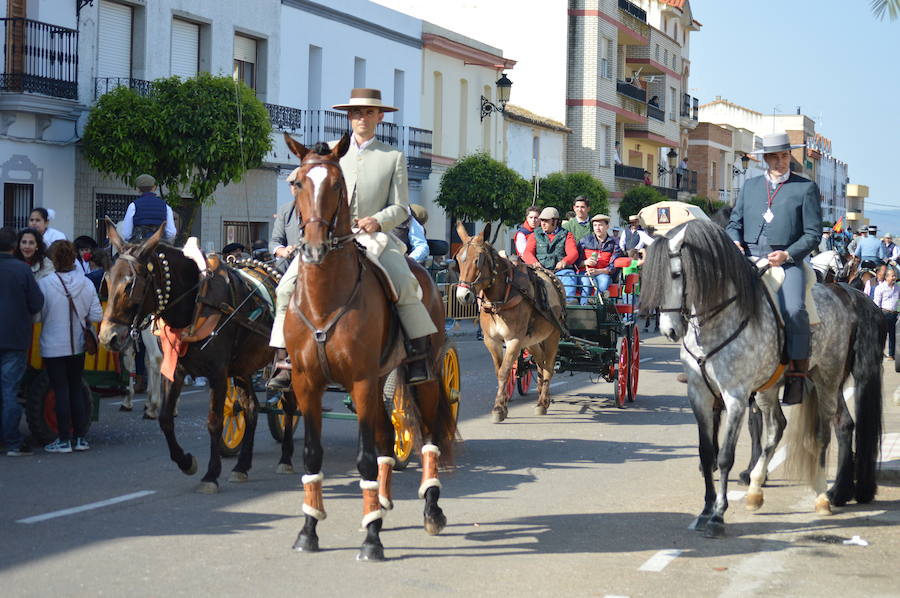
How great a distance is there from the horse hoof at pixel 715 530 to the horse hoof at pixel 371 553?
6.98 feet

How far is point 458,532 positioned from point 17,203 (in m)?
16.5

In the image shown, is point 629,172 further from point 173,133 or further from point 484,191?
point 173,133


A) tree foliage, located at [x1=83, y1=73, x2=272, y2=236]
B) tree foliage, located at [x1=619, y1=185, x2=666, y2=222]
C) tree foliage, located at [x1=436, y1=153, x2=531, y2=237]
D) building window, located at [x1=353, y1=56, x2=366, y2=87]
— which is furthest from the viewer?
tree foliage, located at [x1=619, y1=185, x2=666, y2=222]

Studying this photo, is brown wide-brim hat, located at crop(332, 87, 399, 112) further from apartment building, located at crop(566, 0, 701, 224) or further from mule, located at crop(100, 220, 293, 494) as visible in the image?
apartment building, located at crop(566, 0, 701, 224)

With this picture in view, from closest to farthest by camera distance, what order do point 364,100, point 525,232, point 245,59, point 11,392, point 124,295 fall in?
1. point 364,100
2. point 124,295
3. point 11,392
4. point 525,232
5. point 245,59

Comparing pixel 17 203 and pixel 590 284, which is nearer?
pixel 590 284

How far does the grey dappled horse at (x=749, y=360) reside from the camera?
7.59 metres

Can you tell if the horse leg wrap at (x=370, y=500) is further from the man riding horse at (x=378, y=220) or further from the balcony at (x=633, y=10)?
the balcony at (x=633, y=10)

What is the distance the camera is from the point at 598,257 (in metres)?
15.2

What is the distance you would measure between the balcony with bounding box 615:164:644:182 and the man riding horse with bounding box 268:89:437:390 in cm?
4934

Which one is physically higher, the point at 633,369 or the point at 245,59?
the point at 245,59

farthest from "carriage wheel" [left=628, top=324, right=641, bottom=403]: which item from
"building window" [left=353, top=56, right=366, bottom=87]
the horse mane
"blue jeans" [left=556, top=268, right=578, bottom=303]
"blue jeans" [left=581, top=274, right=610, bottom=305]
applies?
"building window" [left=353, top=56, right=366, bottom=87]

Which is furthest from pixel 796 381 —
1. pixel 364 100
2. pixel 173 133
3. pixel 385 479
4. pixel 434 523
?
pixel 173 133

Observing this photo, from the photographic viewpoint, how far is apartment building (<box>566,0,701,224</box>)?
172 feet
